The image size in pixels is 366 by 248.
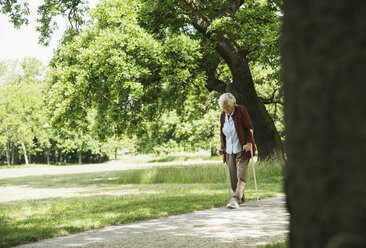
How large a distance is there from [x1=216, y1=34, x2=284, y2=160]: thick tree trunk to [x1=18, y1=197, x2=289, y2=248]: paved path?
32.0 feet

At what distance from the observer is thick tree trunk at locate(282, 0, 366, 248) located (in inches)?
33.1

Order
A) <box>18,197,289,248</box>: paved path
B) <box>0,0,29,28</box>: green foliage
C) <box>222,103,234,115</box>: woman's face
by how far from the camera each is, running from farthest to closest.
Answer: <box>0,0,29,28</box>: green foliage
<box>222,103,234,115</box>: woman's face
<box>18,197,289,248</box>: paved path

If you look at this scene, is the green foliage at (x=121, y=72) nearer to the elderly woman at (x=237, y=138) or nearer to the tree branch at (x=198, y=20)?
the tree branch at (x=198, y=20)

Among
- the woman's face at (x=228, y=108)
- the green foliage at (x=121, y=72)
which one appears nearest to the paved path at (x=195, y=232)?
the woman's face at (x=228, y=108)

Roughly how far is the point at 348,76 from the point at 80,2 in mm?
20945

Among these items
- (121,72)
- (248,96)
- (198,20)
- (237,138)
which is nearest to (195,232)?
(237,138)

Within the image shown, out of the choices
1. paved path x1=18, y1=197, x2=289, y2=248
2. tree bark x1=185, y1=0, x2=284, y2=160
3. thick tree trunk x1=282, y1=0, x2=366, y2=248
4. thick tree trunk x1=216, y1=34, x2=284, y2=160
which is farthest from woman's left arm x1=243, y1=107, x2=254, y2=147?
thick tree trunk x1=216, y1=34, x2=284, y2=160

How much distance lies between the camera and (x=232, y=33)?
17.3 metres

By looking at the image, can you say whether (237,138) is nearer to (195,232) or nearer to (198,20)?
→ (195,232)

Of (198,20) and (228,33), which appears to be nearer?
(198,20)

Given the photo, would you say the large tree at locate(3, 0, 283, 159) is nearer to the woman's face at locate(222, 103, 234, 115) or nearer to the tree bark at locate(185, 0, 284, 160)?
the tree bark at locate(185, 0, 284, 160)

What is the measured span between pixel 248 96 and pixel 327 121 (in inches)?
622

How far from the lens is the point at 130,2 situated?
52.0ft

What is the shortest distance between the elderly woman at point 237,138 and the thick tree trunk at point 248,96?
833 cm
